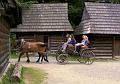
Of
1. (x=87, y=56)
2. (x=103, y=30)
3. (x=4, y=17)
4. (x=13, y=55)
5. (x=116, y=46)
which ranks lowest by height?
(x=13, y=55)

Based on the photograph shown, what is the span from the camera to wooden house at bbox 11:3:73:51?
2964 cm

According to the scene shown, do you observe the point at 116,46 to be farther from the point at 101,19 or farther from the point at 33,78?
the point at 33,78

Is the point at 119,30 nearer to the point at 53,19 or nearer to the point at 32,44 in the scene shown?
the point at 53,19

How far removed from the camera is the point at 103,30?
1085 inches

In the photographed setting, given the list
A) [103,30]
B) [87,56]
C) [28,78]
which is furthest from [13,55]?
[28,78]

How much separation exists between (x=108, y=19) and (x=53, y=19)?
188 inches

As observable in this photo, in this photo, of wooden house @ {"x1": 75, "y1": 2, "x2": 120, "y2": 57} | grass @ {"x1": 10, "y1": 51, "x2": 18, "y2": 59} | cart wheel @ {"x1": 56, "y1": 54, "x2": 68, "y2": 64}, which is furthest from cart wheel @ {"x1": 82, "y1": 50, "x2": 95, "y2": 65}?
grass @ {"x1": 10, "y1": 51, "x2": 18, "y2": 59}

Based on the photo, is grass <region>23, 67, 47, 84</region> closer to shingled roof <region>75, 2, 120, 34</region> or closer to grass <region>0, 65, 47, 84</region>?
grass <region>0, 65, 47, 84</region>

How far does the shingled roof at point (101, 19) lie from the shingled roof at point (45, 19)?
1.71 meters

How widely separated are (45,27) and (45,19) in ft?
3.45

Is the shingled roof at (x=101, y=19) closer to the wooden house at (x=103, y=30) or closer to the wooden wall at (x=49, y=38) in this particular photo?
the wooden house at (x=103, y=30)

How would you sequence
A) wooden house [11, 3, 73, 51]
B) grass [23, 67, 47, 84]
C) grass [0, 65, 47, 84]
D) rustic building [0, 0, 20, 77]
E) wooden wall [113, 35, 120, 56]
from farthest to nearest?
1. wooden house [11, 3, 73, 51]
2. wooden wall [113, 35, 120, 56]
3. grass [23, 67, 47, 84]
4. grass [0, 65, 47, 84]
5. rustic building [0, 0, 20, 77]

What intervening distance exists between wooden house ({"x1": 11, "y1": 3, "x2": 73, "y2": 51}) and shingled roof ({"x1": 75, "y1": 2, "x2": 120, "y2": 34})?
1.71 m

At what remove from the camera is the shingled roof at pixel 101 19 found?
27656mm
